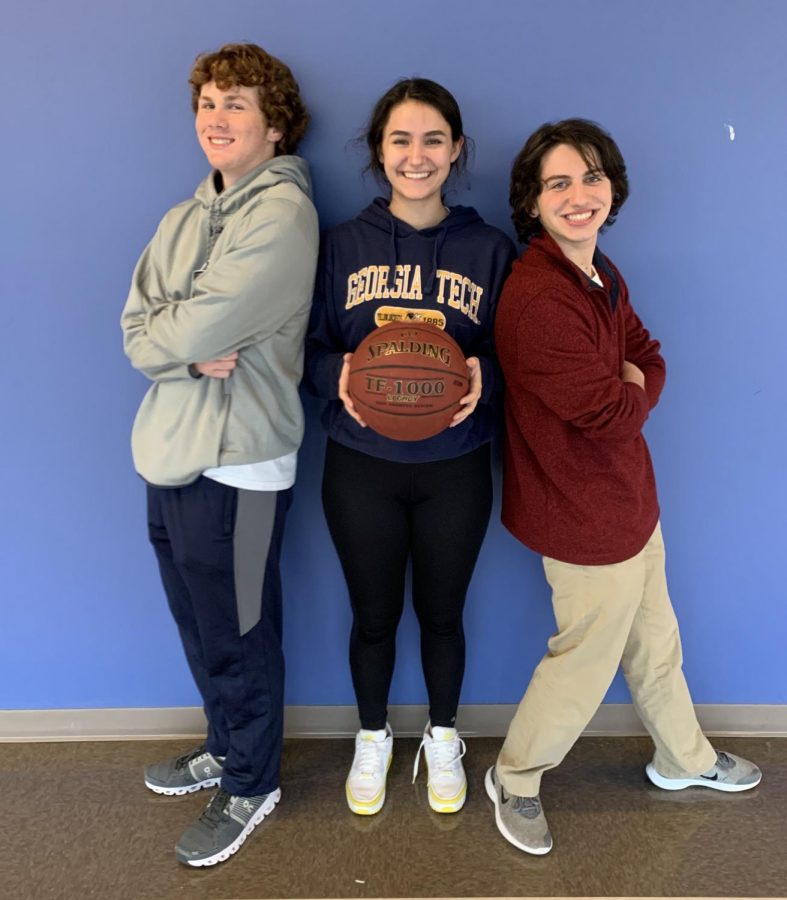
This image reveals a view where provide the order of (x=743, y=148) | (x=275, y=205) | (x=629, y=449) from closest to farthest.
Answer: (x=275, y=205) < (x=629, y=449) < (x=743, y=148)

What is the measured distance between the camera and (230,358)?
1.27 m

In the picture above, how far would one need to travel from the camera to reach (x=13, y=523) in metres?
1.69

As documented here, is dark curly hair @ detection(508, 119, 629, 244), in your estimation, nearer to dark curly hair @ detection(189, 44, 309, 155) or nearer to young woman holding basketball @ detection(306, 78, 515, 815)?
young woman holding basketball @ detection(306, 78, 515, 815)

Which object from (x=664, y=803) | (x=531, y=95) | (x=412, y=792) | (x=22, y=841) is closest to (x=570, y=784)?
(x=664, y=803)

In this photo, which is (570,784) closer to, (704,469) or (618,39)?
(704,469)

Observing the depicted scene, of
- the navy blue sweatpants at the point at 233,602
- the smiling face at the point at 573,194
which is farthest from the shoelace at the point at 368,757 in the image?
the smiling face at the point at 573,194

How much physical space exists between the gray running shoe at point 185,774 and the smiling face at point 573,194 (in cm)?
147

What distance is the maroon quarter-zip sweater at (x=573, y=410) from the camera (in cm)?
123

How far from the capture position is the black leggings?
4.57ft

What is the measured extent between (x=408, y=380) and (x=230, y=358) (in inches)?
14.0

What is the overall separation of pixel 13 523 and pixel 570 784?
156cm

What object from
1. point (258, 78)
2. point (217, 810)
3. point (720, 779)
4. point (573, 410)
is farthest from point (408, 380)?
point (720, 779)

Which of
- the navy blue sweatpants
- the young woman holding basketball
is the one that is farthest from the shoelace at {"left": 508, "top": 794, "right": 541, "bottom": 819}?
the navy blue sweatpants

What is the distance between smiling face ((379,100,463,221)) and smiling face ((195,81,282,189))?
26 centimetres
